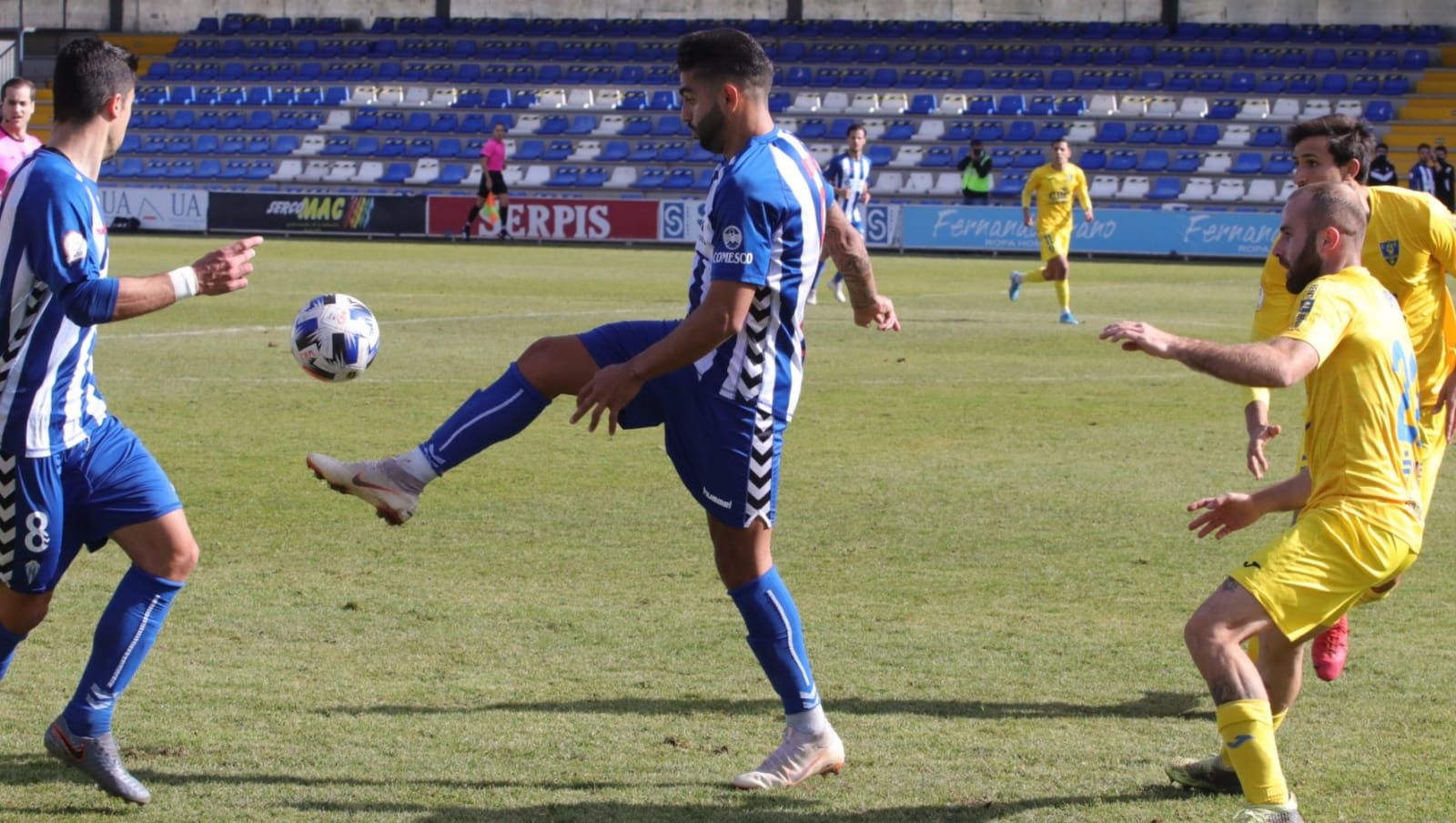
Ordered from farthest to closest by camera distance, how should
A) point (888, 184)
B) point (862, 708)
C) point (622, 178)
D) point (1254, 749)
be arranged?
point (622, 178) → point (888, 184) → point (862, 708) → point (1254, 749)

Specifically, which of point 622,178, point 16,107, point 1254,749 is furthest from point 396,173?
point 1254,749

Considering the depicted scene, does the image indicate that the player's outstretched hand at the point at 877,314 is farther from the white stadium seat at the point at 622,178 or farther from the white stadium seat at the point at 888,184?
the white stadium seat at the point at 622,178

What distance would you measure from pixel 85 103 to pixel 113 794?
1.77m

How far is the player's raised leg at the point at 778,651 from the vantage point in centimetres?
485

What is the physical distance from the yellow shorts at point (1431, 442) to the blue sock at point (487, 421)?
281 cm

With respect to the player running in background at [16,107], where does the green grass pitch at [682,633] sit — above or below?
below

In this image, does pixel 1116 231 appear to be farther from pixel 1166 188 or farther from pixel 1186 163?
pixel 1186 163

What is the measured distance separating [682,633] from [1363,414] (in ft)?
9.21

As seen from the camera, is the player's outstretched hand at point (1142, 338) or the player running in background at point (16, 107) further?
the player running in background at point (16, 107)

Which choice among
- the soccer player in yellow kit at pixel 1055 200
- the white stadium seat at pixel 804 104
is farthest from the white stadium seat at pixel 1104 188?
the soccer player in yellow kit at pixel 1055 200

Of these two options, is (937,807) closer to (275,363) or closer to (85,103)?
(85,103)

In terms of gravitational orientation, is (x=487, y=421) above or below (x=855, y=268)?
below

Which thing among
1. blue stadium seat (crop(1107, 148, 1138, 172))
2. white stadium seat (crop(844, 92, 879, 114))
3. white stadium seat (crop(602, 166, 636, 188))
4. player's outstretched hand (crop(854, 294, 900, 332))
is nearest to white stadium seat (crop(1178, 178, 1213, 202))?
blue stadium seat (crop(1107, 148, 1138, 172))

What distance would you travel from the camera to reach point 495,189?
36.9m
